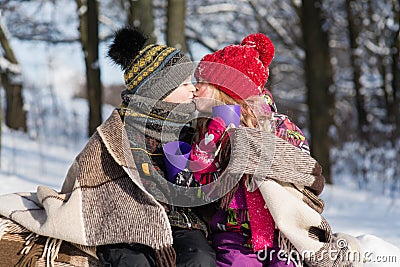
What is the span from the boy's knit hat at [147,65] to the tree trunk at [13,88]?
30.8 ft

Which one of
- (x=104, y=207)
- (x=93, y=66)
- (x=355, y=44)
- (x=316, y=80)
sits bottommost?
(x=104, y=207)

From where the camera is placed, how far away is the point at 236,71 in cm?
286

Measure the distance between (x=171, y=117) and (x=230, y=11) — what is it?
43.0 ft

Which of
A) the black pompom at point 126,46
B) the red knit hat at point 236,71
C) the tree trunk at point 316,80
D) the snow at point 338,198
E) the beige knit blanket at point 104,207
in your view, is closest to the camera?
the beige knit blanket at point 104,207

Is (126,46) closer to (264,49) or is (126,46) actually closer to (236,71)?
(236,71)

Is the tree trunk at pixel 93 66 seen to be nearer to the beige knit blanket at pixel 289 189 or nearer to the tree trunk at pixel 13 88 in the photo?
the tree trunk at pixel 13 88

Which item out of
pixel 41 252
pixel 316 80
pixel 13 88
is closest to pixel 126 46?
pixel 41 252

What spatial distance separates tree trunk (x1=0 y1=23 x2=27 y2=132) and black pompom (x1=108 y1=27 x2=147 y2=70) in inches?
369

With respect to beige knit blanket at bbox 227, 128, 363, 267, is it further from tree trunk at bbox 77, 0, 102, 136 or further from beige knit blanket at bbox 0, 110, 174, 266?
tree trunk at bbox 77, 0, 102, 136

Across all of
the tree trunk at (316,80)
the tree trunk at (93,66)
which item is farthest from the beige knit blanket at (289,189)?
the tree trunk at (93,66)

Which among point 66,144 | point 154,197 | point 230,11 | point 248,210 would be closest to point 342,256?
point 248,210

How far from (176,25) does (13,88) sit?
7522 millimetres

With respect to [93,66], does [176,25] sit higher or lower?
higher

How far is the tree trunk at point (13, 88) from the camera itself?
39.8ft
